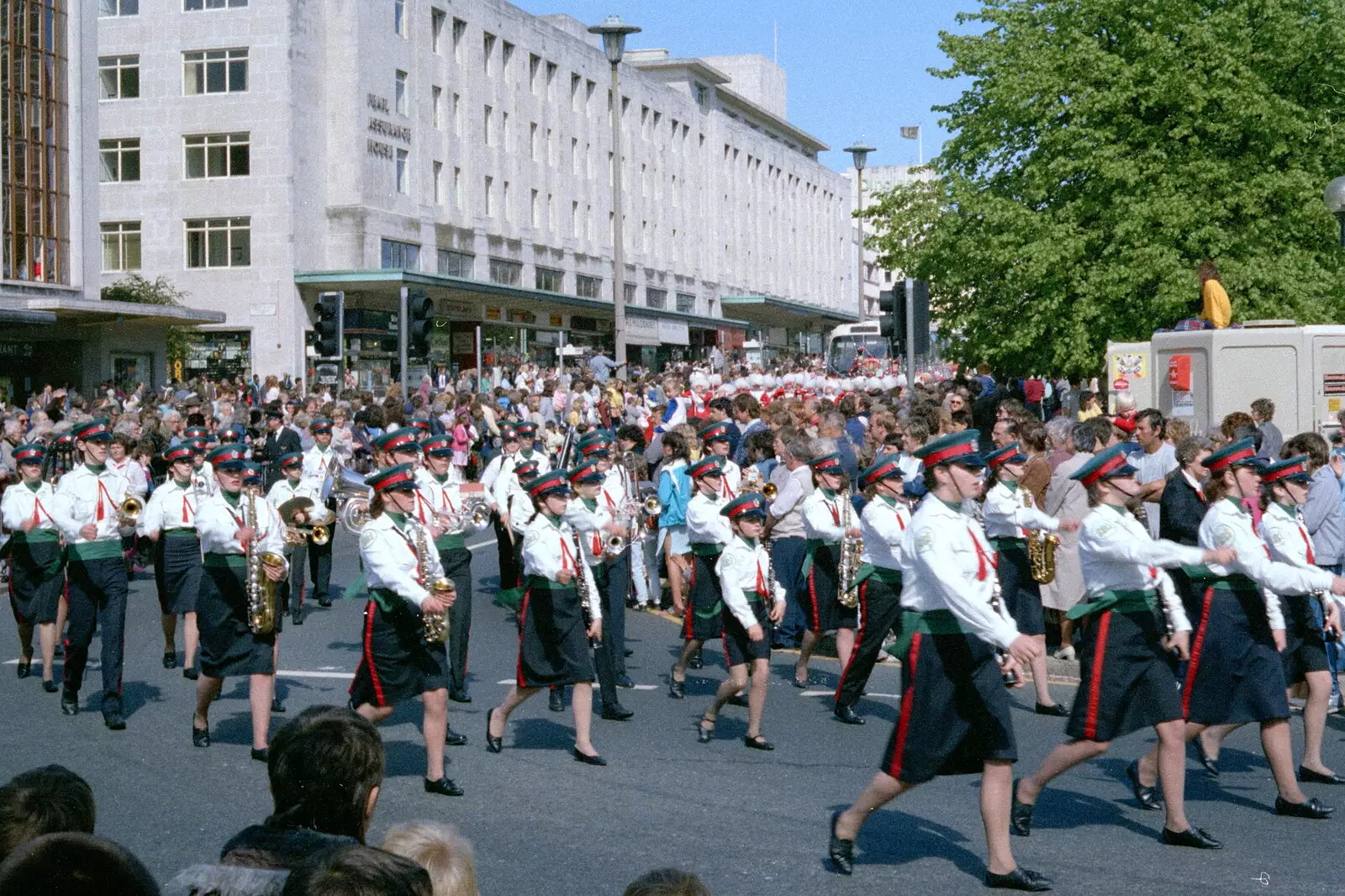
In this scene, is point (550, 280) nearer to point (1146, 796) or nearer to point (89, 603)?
point (89, 603)

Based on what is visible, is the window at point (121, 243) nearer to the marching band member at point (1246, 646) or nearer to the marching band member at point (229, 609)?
the marching band member at point (229, 609)

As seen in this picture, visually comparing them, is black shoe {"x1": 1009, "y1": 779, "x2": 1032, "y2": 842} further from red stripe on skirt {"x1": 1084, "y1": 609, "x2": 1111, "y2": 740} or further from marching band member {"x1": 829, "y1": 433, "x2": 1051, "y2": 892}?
marching band member {"x1": 829, "y1": 433, "x2": 1051, "y2": 892}

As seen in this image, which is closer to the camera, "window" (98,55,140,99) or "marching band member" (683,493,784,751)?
"marching band member" (683,493,784,751)

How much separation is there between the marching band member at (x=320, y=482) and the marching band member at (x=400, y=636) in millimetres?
6545

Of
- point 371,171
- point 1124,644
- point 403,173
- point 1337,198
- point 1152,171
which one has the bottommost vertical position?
point 1124,644

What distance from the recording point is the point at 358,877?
9.91ft

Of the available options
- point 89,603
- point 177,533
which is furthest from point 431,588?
point 177,533

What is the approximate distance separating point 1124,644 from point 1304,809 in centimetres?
144

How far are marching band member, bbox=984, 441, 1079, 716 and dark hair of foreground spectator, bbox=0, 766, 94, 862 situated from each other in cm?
775

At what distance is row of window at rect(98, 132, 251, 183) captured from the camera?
48.3 metres

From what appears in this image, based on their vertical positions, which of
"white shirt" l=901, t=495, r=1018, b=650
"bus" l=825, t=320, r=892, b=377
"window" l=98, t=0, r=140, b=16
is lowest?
"white shirt" l=901, t=495, r=1018, b=650

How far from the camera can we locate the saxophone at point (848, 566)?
11.2 meters

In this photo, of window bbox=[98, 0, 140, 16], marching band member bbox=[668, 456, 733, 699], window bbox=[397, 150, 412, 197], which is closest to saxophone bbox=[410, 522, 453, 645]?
marching band member bbox=[668, 456, 733, 699]

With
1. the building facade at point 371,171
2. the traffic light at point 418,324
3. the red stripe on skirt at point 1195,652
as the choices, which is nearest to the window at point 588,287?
the building facade at point 371,171
